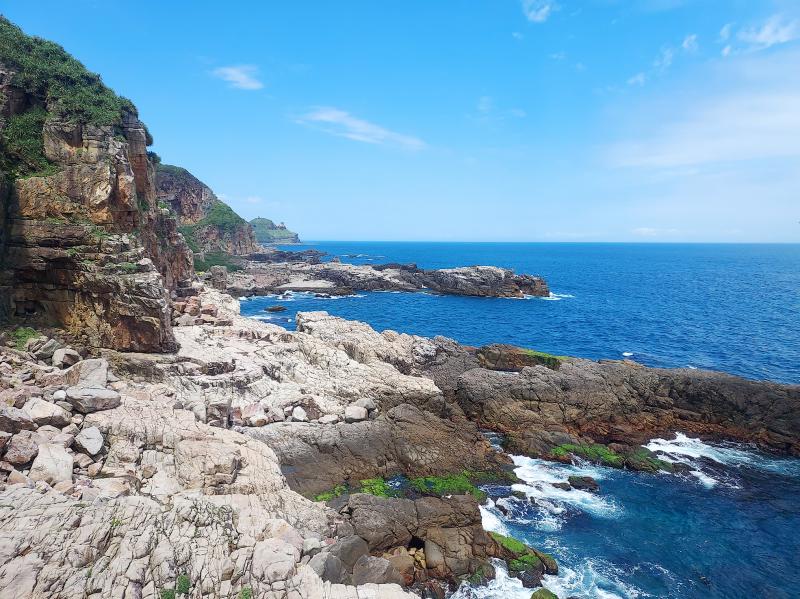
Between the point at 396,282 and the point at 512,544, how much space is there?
270 feet

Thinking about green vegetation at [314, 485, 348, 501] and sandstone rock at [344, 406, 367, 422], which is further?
sandstone rock at [344, 406, 367, 422]

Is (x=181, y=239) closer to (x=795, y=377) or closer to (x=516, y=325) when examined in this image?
(x=516, y=325)

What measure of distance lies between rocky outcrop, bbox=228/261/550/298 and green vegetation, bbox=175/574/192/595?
247ft

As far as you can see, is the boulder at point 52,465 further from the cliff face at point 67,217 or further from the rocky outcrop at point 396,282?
the rocky outcrop at point 396,282

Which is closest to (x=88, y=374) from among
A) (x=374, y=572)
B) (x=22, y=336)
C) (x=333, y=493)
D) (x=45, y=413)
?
(x=22, y=336)

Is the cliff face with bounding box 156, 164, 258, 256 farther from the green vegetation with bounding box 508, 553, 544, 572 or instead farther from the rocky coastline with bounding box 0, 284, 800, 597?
the green vegetation with bounding box 508, 553, 544, 572

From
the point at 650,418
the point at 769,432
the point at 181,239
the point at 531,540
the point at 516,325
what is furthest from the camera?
the point at 516,325

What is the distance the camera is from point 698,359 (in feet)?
154

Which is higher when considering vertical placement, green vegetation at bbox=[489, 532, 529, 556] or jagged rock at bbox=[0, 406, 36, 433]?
jagged rock at bbox=[0, 406, 36, 433]

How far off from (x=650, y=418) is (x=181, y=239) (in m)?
45.8

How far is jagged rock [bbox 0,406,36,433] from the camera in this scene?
48.3 feet

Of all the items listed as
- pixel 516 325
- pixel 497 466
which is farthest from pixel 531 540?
pixel 516 325

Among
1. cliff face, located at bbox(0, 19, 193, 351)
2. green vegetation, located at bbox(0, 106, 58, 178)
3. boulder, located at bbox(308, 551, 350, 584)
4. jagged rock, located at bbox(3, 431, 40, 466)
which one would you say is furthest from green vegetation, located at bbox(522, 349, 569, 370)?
green vegetation, located at bbox(0, 106, 58, 178)

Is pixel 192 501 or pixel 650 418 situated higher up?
pixel 192 501
